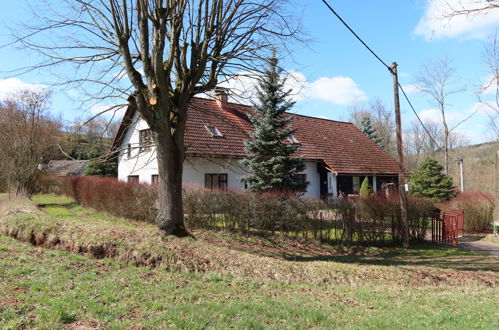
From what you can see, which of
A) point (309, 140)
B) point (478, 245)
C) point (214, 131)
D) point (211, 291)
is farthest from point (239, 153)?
point (211, 291)

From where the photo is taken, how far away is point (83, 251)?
841 centimetres

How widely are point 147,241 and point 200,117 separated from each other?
15462mm

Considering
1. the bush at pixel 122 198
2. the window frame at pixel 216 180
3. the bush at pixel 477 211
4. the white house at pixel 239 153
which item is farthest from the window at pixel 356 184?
the bush at pixel 122 198

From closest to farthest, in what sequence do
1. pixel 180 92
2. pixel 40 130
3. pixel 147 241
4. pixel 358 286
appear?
pixel 358 286, pixel 147 241, pixel 180 92, pixel 40 130

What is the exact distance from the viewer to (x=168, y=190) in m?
9.10

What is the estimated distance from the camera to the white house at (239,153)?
2030 centimetres

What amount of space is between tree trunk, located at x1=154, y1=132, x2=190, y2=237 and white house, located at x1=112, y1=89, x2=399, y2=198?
6.64 meters

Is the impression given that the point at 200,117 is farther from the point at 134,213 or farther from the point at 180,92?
the point at 180,92

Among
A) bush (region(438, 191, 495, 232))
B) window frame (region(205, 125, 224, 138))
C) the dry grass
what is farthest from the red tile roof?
the dry grass

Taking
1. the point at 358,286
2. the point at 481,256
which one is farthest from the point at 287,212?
the point at 481,256

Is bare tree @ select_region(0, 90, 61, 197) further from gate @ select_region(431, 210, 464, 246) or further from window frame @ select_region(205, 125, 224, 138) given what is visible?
gate @ select_region(431, 210, 464, 246)

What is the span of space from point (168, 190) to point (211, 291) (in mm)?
3839

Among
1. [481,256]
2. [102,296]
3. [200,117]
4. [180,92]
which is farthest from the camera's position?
[200,117]

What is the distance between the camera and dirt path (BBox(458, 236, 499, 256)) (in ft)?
46.4
